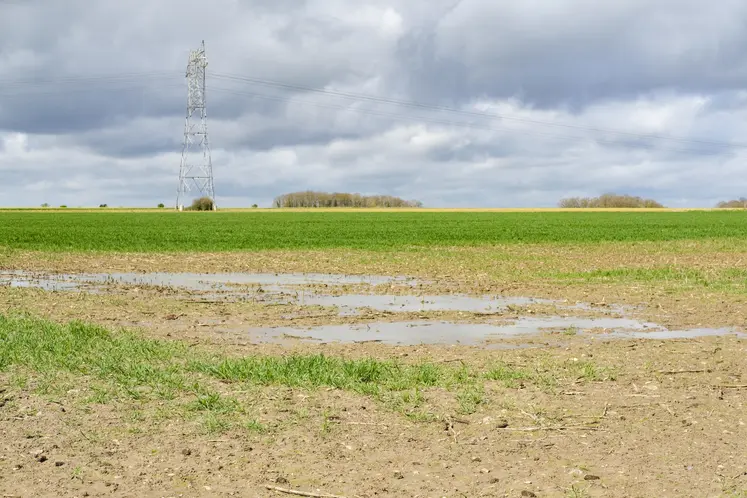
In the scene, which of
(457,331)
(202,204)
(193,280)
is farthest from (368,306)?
(202,204)

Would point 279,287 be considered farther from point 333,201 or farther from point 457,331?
point 333,201

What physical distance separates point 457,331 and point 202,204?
448ft

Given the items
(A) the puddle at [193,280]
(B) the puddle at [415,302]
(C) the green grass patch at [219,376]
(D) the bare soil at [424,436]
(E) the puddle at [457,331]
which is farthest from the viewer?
(A) the puddle at [193,280]

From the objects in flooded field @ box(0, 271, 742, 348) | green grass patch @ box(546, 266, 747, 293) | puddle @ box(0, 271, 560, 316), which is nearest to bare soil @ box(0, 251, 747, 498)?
flooded field @ box(0, 271, 742, 348)

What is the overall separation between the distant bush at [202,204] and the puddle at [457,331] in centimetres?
13538

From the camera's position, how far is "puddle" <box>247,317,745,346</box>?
1389 cm

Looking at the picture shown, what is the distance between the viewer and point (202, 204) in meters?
147

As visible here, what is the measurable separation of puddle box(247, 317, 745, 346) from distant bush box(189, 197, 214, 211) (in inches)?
5330

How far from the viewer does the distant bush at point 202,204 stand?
484 ft

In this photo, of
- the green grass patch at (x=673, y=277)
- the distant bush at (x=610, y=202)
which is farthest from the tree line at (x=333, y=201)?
the green grass patch at (x=673, y=277)

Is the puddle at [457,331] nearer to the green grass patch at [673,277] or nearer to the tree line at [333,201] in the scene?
the green grass patch at [673,277]

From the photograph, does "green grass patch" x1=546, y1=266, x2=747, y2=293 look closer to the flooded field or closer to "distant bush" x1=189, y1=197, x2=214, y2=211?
the flooded field

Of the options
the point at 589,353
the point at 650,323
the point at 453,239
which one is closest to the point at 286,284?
the point at 650,323

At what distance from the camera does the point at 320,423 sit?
822cm
